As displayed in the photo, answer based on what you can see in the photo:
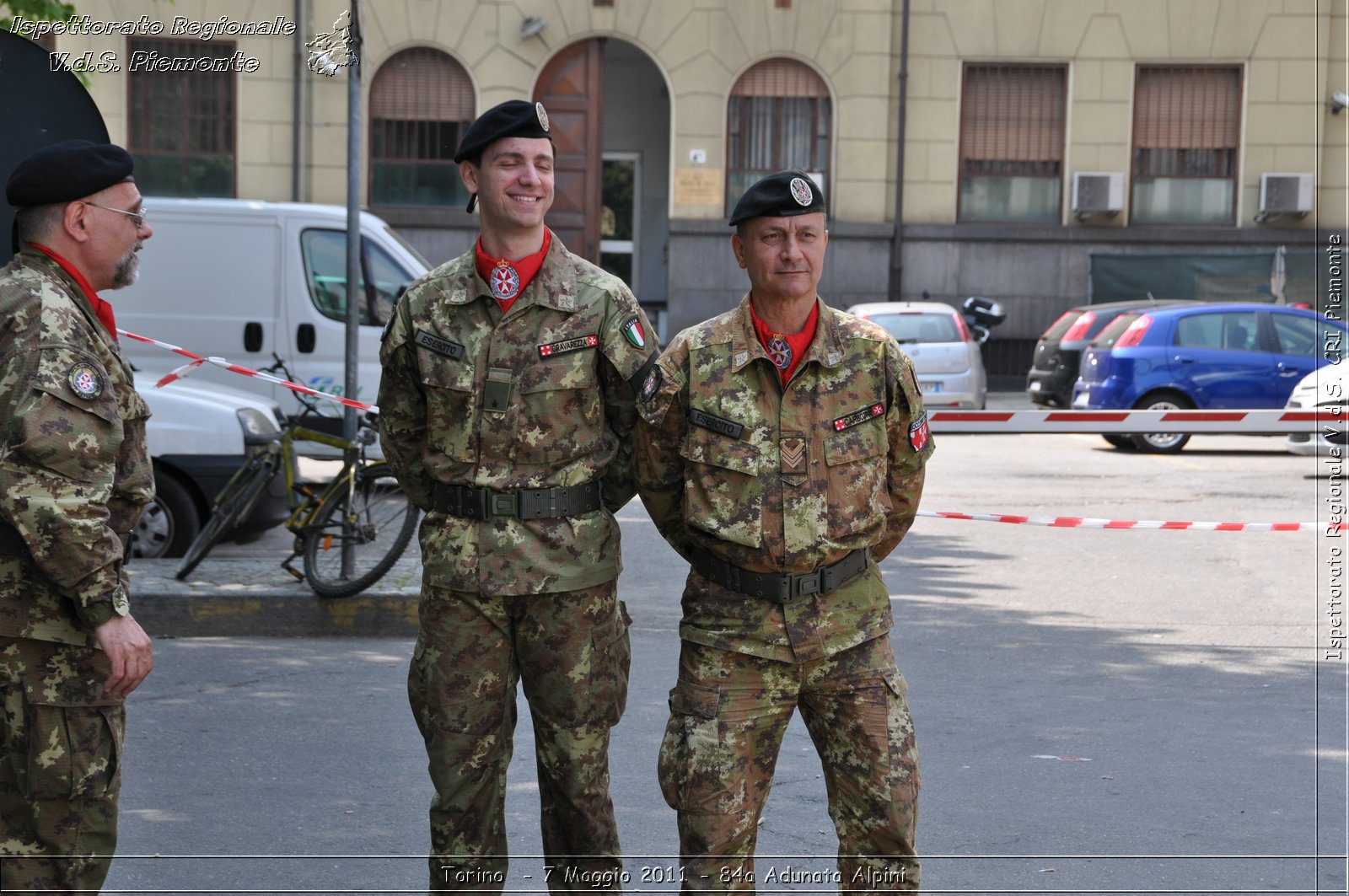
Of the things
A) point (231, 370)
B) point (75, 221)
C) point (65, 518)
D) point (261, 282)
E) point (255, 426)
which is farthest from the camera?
point (261, 282)

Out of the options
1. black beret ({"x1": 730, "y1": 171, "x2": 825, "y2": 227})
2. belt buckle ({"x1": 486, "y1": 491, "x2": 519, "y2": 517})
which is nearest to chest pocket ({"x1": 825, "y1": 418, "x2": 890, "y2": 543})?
black beret ({"x1": 730, "y1": 171, "x2": 825, "y2": 227})

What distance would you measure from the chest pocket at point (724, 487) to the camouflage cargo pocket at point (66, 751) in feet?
4.77

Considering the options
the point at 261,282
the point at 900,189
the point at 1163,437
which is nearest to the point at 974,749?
the point at 261,282

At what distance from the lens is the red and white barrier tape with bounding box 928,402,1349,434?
8.41 meters

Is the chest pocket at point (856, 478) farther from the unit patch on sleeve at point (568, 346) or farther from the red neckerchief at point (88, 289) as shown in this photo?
the red neckerchief at point (88, 289)

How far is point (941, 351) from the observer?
17797 mm

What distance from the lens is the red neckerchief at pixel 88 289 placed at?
347 cm

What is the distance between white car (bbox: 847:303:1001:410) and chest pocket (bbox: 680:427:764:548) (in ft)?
45.7

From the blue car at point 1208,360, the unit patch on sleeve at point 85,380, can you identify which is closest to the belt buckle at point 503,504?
the unit patch on sleeve at point 85,380

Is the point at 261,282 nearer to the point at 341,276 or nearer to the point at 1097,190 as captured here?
the point at 341,276

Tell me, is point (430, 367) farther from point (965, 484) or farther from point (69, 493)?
point (965, 484)

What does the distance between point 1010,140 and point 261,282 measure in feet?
47.7

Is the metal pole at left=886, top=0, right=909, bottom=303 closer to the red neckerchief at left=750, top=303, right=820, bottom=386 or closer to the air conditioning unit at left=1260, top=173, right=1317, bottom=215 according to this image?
the air conditioning unit at left=1260, top=173, right=1317, bottom=215

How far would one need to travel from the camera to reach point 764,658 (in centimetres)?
350
